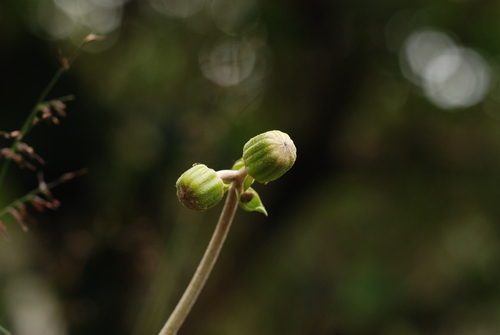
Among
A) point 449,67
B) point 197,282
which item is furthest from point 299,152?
point 197,282

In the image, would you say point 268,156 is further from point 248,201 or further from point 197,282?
point 197,282

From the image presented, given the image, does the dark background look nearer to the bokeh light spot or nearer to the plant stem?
the bokeh light spot

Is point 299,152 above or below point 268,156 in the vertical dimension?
below

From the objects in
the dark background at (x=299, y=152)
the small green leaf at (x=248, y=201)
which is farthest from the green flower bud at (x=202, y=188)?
the dark background at (x=299, y=152)

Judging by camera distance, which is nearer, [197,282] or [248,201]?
[197,282]

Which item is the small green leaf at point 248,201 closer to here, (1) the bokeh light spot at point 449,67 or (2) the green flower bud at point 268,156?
(2) the green flower bud at point 268,156

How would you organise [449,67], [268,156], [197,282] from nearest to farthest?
[197,282] → [268,156] → [449,67]

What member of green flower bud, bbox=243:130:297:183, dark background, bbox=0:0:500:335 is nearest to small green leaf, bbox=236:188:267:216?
green flower bud, bbox=243:130:297:183
